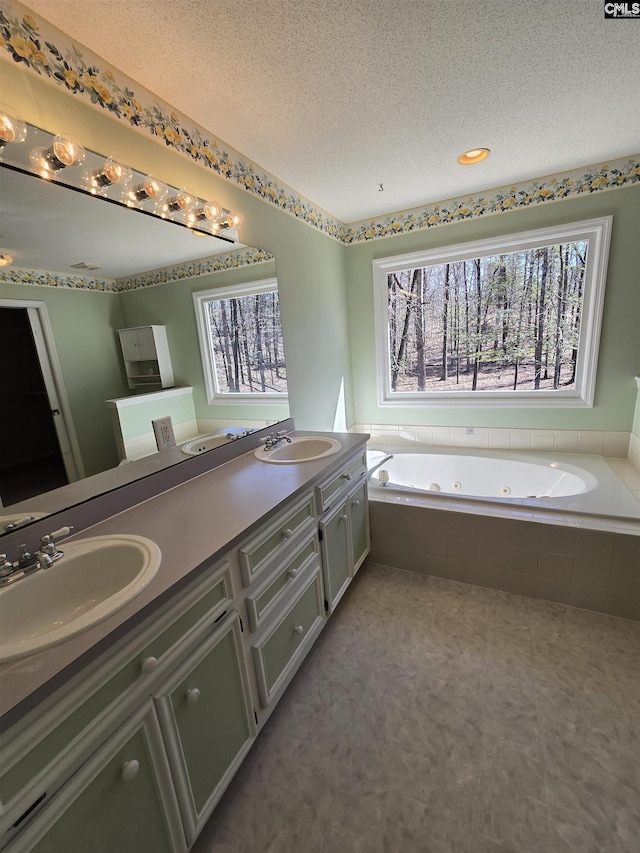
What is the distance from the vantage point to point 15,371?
43.6 inches

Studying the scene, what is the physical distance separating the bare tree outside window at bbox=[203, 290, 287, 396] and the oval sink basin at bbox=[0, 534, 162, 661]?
3.20 feet

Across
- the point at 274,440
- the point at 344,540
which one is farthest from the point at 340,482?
the point at 274,440

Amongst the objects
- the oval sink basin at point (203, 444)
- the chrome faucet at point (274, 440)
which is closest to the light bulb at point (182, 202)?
the oval sink basin at point (203, 444)

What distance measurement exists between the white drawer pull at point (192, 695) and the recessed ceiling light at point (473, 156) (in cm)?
272

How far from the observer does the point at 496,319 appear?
9.38 feet

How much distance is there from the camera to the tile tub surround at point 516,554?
176 cm

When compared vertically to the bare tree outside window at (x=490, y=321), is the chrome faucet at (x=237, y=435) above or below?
below

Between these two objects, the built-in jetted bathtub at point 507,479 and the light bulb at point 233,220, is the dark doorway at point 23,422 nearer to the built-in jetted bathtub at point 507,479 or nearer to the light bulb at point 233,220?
the light bulb at point 233,220

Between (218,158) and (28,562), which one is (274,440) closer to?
(28,562)

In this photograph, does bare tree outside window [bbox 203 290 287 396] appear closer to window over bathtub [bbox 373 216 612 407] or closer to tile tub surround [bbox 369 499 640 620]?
tile tub surround [bbox 369 499 640 620]

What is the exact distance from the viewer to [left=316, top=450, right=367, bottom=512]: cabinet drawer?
5.39ft

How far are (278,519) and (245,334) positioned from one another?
3.69 feet

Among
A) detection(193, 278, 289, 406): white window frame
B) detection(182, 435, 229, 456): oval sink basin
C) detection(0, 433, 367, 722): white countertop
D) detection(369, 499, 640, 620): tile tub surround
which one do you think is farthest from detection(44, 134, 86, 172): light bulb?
detection(369, 499, 640, 620): tile tub surround

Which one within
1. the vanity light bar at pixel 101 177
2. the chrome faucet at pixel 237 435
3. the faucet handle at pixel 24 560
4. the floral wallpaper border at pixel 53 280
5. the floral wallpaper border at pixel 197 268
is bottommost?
the faucet handle at pixel 24 560
